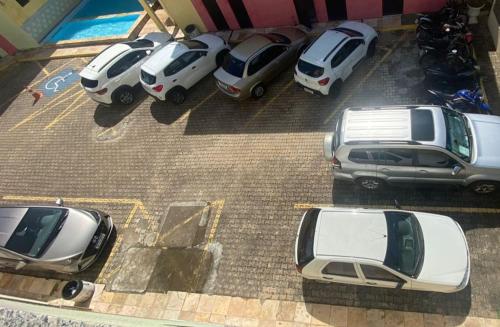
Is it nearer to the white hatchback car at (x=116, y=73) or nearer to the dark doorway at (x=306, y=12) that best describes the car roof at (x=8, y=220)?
the white hatchback car at (x=116, y=73)

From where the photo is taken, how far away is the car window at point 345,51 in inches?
494

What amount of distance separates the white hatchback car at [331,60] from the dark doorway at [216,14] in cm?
620

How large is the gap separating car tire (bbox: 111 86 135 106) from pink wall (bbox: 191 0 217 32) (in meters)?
5.13

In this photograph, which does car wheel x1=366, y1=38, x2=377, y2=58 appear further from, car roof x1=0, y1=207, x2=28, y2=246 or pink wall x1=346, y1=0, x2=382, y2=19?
car roof x1=0, y1=207, x2=28, y2=246

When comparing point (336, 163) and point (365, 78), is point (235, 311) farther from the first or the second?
point (365, 78)

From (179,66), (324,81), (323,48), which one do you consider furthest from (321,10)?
(179,66)

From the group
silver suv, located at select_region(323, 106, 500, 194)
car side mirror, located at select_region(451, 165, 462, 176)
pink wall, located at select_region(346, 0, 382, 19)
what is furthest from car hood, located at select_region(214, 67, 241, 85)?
car side mirror, located at select_region(451, 165, 462, 176)

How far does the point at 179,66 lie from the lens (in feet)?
48.2

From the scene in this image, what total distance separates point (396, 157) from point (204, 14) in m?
12.4

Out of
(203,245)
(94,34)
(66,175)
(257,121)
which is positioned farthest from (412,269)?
(94,34)

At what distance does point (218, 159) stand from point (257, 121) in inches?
88.0

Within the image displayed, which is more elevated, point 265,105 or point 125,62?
point 125,62

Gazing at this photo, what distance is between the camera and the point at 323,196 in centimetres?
1077

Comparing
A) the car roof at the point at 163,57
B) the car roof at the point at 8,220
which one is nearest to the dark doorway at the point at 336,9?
the car roof at the point at 163,57
